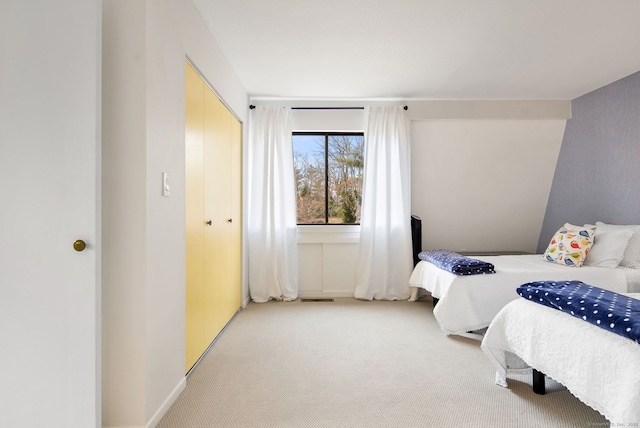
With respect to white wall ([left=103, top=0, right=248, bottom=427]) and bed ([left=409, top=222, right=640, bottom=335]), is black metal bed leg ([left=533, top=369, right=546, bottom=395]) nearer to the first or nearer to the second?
bed ([left=409, top=222, right=640, bottom=335])

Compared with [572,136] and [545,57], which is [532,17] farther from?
[572,136]

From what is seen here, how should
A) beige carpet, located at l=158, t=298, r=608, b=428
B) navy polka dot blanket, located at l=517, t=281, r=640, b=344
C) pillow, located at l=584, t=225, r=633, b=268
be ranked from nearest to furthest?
navy polka dot blanket, located at l=517, t=281, r=640, b=344
beige carpet, located at l=158, t=298, r=608, b=428
pillow, located at l=584, t=225, r=633, b=268

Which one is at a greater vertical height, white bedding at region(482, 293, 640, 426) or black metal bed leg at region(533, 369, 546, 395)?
white bedding at region(482, 293, 640, 426)

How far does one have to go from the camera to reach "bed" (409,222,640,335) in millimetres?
3055

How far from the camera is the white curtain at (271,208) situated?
425 centimetres

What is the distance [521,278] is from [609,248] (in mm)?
1011

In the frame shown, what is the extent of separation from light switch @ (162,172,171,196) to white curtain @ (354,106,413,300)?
2.71m

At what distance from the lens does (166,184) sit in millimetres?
1914

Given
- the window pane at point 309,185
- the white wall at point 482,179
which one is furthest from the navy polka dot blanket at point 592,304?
the window pane at point 309,185

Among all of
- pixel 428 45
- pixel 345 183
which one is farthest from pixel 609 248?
pixel 345 183

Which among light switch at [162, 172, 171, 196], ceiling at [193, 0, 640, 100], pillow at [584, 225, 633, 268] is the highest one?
ceiling at [193, 0, 640, 100]

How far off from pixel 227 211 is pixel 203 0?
165 cm

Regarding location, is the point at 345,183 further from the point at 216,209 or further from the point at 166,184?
the point at 166,184

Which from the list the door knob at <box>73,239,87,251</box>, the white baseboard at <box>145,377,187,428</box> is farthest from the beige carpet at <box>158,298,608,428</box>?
the door knob at <box>73,239,87,251</box>
